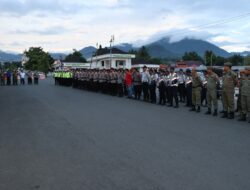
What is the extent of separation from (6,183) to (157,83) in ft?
49.6

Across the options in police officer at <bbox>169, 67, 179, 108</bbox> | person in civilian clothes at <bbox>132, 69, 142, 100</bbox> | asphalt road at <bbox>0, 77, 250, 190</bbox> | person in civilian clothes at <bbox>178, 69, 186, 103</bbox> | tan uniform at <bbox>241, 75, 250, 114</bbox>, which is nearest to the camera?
asphalt road at <bbox>0, 77, 250, 190</bbox>

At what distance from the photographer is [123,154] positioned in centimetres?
812

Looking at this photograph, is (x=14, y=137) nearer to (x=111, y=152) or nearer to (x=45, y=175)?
(x=111, y=152)

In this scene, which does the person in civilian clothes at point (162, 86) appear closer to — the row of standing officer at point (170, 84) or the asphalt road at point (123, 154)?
the row of standing officer at point (170, 84)

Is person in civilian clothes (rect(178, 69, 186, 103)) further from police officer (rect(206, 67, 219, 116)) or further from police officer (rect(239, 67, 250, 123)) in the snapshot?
police officer (rect(239, 67, 250, 123))

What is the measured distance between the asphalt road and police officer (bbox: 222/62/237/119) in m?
1.09

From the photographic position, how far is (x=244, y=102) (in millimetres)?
14156

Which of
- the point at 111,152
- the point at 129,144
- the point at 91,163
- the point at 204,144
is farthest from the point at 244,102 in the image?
the point at 91,163

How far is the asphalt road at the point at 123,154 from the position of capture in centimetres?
625

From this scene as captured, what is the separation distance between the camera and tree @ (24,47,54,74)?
5414 inches

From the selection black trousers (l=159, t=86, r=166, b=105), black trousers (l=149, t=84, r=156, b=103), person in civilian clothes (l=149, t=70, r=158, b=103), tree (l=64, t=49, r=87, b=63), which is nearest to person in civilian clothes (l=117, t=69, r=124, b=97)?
person in civilian clothes (l=149, t=70, r=158, b=103)

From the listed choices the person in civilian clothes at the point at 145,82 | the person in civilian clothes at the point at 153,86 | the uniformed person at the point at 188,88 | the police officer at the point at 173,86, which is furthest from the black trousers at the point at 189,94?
the person in civilian clothes at the point at 145,82

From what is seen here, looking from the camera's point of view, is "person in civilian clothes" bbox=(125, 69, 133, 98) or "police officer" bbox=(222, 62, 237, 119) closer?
"police officer" bbox=(222, 62, 237, 119)

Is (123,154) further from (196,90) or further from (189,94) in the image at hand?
(189,94)
